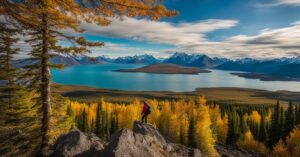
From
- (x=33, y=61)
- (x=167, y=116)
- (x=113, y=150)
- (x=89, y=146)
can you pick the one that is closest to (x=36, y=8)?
(x=33, y=61)

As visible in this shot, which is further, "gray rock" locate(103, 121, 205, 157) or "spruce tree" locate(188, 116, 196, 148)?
"spruce tree" locate(188, 116, 196, 148)

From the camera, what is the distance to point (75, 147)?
17.1 m

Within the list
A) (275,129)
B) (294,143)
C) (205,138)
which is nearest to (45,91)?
(205,138)

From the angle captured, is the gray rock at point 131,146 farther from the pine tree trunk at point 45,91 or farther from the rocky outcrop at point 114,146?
the pine tree trunk at point 45,91

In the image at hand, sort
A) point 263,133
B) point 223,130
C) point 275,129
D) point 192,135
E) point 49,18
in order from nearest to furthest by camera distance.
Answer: point 49,18
point 192,135
point 275,129
point 223,130
point 263,133

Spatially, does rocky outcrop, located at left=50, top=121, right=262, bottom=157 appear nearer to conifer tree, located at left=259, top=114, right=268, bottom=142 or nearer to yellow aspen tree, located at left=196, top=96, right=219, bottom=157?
yellow aspen tree, located at left=196, top=96, right=219, bottom=157

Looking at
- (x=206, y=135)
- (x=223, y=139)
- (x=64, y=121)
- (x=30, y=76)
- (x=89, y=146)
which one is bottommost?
(x=223, y=139)

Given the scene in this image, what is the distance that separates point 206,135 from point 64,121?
183 ft

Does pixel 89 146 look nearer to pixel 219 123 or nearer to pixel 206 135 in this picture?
pixel 206 135

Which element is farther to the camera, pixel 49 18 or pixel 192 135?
pixel 192 135

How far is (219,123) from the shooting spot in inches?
3723

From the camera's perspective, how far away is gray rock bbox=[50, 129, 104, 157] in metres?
16.3

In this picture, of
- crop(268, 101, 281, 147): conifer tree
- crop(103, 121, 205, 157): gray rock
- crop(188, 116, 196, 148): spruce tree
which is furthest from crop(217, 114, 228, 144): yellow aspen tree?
crop(103, 121, 205, 157): gray rock

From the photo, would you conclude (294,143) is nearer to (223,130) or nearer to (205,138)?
(223,130)
